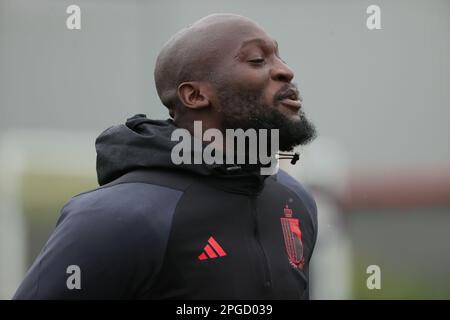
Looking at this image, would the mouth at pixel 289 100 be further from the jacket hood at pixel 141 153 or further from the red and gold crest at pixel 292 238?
the red and gold crest at pixel 292 238

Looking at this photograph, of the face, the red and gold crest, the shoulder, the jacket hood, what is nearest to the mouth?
the face

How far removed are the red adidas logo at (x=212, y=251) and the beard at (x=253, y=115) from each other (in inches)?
15.7

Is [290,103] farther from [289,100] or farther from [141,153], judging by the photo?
[141,153]

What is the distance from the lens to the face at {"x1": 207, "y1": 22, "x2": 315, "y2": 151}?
2.46m

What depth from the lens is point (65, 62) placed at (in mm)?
5988

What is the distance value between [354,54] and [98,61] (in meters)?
1.97

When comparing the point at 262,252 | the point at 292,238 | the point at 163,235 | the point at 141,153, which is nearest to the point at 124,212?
the point at 163,235

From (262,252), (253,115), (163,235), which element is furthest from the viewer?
(253,115)

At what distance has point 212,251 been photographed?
88.0 inches

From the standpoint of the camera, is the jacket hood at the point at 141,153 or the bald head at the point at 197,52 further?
the bald head at the point at 197,52

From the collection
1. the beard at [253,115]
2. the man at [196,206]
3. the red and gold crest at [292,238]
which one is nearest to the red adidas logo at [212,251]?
the man at [196,206]

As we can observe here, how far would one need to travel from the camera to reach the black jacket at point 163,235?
2.16 meters

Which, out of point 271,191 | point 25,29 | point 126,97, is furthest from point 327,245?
point 271,191

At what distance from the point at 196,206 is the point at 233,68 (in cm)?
46
